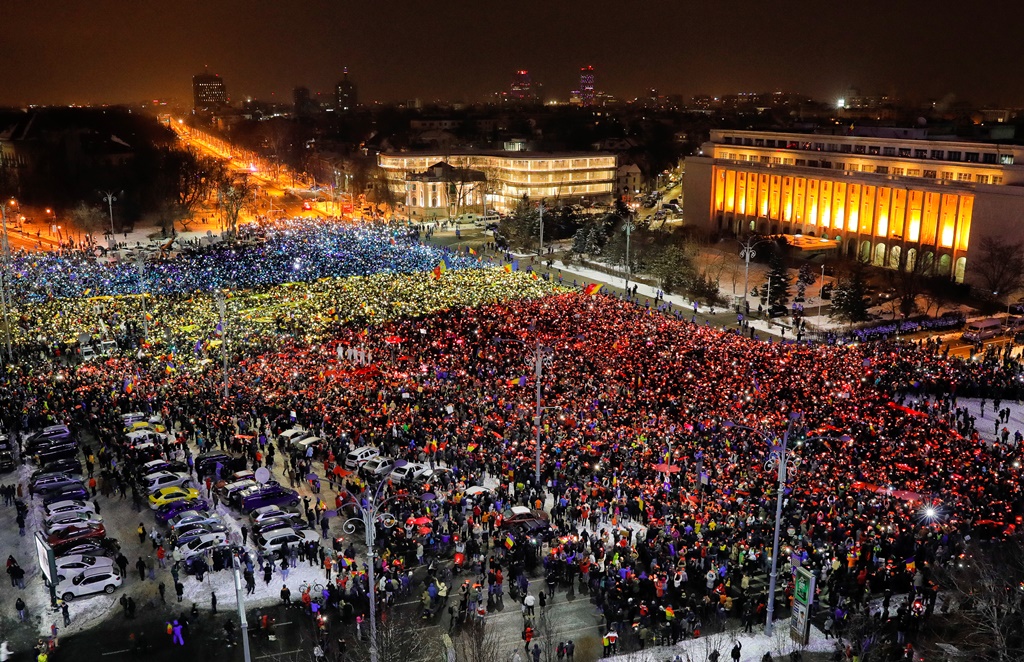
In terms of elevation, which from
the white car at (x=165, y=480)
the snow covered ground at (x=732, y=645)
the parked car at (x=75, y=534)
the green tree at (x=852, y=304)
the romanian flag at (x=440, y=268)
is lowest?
the snow covered ground at (x=732, y=645)

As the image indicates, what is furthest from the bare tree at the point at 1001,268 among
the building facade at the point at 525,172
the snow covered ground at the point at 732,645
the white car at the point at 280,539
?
the building facade at the point at 525,172

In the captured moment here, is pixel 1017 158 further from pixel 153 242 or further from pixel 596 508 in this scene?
pixel 153 242

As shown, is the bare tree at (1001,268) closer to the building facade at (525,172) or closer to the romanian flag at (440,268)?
the romanian flag at (440,268)

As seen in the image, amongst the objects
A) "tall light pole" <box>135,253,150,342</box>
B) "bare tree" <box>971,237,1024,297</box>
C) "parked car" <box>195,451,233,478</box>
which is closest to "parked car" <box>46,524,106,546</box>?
"parked car" <box>195,451,233,478</box>

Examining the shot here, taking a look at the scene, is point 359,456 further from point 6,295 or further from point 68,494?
point 6,295

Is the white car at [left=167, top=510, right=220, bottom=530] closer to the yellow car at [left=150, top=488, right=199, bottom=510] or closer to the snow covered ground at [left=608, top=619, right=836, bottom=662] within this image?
the yellow car at [left=150, top=488, right=199, bottom=510]
